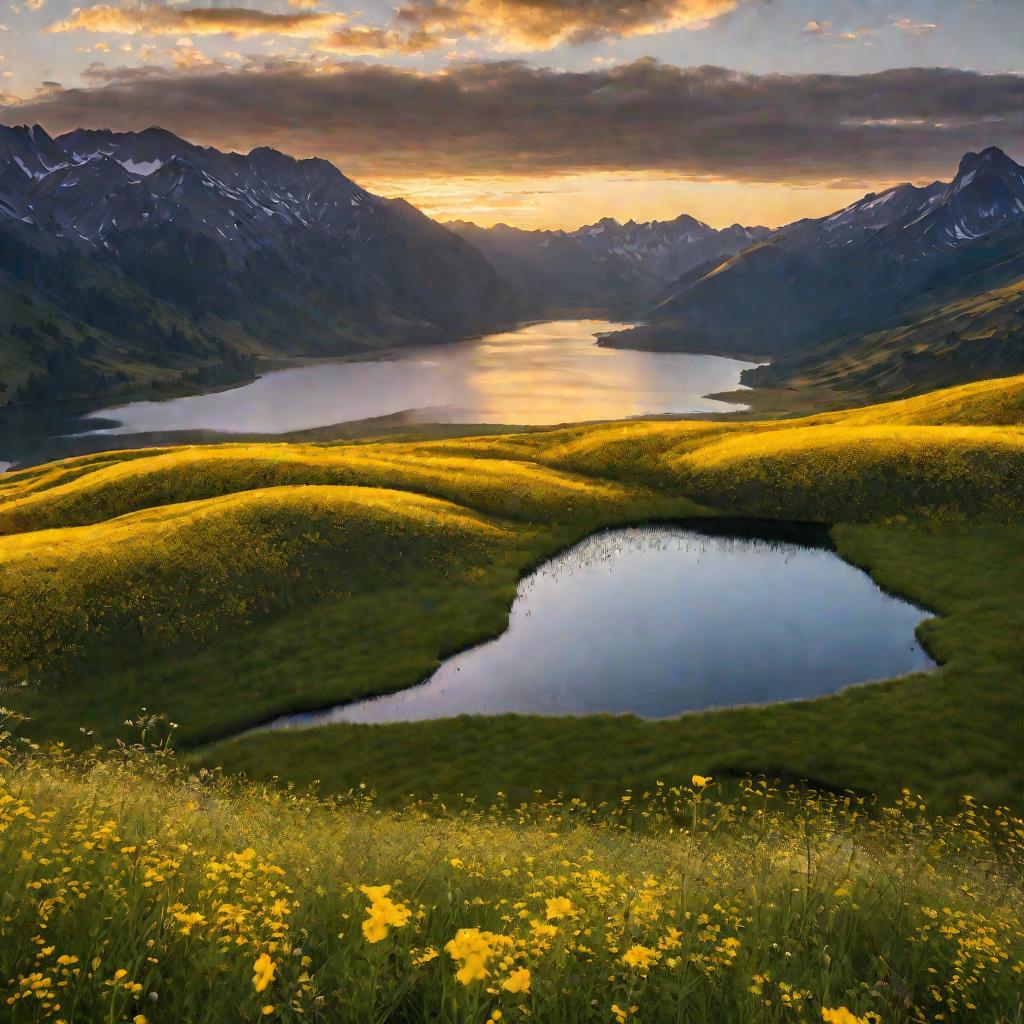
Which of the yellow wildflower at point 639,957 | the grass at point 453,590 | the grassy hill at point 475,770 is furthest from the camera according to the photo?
the grass at point 453,590

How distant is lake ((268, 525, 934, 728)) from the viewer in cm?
3431

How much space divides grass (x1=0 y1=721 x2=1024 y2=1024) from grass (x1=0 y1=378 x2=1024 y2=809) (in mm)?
19611

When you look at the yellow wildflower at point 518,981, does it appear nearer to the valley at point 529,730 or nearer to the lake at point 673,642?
the valley at point 529,730

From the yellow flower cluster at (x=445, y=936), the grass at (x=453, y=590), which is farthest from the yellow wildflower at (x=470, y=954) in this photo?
the grass at (x=453, y=590)

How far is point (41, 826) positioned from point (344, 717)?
27.1 m

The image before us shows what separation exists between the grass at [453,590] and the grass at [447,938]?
19.6 metres

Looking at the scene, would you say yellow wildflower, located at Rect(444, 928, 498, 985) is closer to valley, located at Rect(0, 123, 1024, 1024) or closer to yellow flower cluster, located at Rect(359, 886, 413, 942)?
valley, located at Rect(0, 123, 1024, 1024)

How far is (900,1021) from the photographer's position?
19.1 feet

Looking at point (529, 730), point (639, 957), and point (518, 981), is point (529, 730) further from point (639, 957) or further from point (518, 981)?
point (518, 981)

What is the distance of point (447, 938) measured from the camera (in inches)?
268

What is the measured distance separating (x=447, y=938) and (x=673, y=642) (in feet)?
111

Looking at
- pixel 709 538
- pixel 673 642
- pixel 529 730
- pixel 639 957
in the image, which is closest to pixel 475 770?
pixel 529 730

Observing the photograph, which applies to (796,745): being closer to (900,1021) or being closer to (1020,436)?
(900,1021)

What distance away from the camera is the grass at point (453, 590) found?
29109 mm
